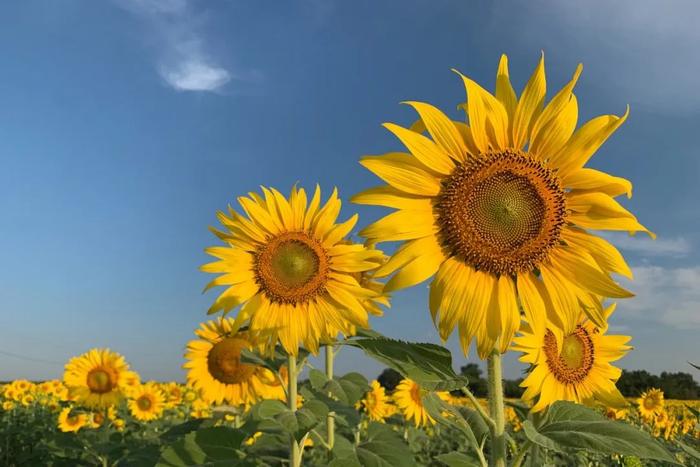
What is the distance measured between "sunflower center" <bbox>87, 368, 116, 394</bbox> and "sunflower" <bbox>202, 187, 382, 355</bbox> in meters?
5.64

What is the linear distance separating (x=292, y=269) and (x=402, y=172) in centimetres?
283

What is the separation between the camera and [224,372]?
7344 millimetres

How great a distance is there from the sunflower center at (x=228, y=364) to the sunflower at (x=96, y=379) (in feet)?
12.4

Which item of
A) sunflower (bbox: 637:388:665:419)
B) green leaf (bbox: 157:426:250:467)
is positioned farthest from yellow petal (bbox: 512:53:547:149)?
sunflower (bbox: 637:388:665:419)

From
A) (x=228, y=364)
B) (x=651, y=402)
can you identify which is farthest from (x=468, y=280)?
(x=651, y=402)

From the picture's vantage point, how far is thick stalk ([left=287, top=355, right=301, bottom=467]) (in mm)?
4867

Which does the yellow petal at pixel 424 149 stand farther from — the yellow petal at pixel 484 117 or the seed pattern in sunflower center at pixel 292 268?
the seed pattern in sunflower center at pixel 292 268

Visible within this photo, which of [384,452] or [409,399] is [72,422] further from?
[384,452]

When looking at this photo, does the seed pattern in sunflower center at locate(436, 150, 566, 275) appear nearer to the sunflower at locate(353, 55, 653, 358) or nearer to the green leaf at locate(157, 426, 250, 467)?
the sunflower at locate(353, 55, 653, 358)

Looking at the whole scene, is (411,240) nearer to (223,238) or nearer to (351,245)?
(351,245)

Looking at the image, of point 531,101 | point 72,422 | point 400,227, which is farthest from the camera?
point 72,422

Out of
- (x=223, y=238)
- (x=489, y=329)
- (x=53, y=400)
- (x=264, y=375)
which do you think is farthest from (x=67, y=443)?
(x=53, y=400)

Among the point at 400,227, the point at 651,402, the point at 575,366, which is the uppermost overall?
the point at 651,402

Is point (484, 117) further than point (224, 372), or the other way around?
point (224, 372)
